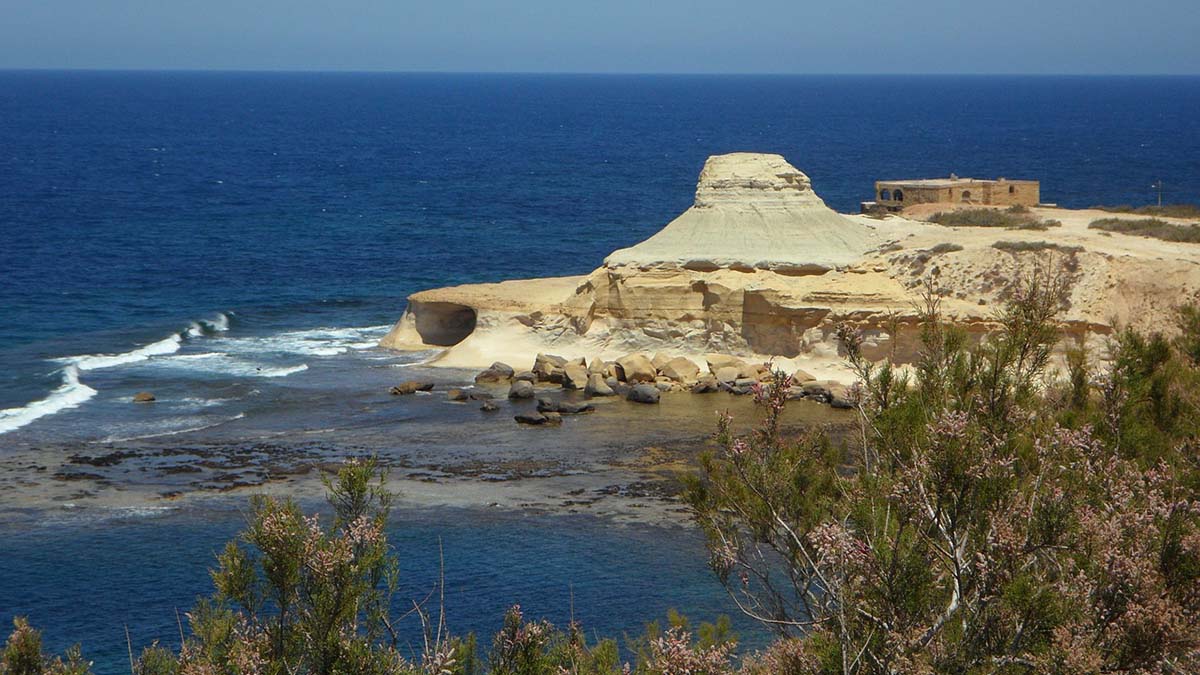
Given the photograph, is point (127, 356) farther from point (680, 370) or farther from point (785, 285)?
point (785, 285)

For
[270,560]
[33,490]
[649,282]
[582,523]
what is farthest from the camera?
[649,282]

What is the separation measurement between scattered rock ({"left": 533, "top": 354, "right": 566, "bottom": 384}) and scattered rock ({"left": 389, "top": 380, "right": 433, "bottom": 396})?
10.7 feet

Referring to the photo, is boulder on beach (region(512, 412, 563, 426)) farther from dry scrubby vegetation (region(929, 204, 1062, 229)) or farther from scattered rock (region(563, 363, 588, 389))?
dry scrubby vegetation (region(929, 204, 1062, 229))

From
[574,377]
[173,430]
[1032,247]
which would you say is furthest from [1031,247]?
[173,430]

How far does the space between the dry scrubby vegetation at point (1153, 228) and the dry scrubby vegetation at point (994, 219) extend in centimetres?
164

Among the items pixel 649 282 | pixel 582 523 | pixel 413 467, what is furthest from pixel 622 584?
pixel 649 282

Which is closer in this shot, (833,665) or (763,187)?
(833,665)

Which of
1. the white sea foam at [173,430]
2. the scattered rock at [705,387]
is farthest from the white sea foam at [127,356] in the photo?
the scattered rock at [705,387]

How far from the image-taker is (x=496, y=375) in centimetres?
4375

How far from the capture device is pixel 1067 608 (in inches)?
366

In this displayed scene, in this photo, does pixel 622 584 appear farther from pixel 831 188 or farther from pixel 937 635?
pixel 831 188

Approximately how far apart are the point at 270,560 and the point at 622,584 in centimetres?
1550

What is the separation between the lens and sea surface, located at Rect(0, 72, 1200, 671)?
27.1 m

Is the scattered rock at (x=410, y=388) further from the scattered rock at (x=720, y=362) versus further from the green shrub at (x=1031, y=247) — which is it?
the green shrub at (x=1031, y=247)
